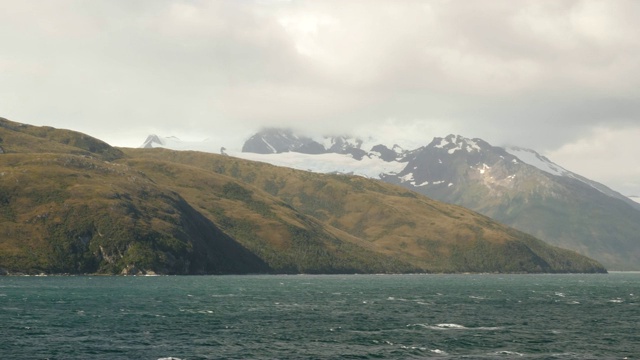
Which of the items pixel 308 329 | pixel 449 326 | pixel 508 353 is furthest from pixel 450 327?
pixel 508 353

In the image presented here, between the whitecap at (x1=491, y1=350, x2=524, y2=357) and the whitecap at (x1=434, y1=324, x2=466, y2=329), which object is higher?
the whitecap at (x1=491, y1=350, x2=524, y2=357)

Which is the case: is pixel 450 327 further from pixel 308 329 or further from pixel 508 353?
pixel 508 353

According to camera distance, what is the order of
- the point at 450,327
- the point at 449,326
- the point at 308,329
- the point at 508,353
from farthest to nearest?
the point at 449,326, the point at 450,327, the point at 308,329, the point at 508,353

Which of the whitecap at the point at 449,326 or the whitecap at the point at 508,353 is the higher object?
the whitecap at the point at 508,353

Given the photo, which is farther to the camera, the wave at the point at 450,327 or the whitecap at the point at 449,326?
the whitecap at the point at 449,326

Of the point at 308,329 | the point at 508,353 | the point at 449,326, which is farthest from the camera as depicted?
the point at 449,326

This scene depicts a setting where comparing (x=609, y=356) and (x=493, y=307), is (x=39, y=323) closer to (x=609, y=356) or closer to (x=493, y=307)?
(x=609, y=356)

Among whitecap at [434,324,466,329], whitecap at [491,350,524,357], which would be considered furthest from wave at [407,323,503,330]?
whitecap at [491,350,524,357]

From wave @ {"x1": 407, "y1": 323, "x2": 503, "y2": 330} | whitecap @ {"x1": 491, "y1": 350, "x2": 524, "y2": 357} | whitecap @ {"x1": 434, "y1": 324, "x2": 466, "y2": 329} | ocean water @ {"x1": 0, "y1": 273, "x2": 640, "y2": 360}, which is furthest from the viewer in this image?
whitecap @ {"x1": 434, "y1": 324, "x2": 466, "y2": 329}

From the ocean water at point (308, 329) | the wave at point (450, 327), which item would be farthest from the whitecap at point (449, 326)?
the ocean water at point (308, 329)

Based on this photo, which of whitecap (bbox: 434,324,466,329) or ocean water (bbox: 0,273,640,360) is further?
whitecap (bbox: 434,324,466,329)

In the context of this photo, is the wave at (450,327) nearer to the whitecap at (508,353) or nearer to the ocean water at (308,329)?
the ocean water at (308,329)

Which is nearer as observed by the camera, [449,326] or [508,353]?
[508,353]

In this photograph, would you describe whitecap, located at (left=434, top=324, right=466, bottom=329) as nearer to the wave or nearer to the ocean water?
the wave
